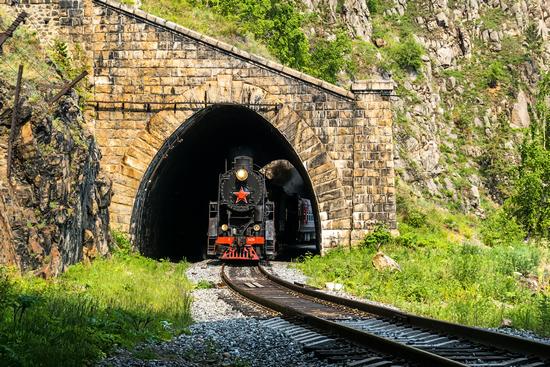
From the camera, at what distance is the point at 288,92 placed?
71.7 ft

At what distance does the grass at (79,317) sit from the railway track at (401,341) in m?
1.89

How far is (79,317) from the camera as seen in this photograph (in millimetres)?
7727

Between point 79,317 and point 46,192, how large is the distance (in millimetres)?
6528

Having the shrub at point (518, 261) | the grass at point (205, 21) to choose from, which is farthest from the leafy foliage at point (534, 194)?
the grass at point (205, 21)

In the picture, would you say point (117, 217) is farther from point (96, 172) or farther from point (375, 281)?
point (375, 281)

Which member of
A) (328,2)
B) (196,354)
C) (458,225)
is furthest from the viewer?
(328,2)

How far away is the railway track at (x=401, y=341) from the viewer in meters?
6.50

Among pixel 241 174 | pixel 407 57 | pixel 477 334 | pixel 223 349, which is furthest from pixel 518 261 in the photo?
pixel 407 57

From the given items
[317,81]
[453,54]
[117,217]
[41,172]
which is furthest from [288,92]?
[453,54]

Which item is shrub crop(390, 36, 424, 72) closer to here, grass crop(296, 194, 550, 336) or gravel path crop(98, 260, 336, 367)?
grass crop(296, 194, 550, 336)

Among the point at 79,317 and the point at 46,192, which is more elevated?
the point at 46,192

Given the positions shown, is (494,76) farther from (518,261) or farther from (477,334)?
(477,334)

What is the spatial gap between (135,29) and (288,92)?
5.35 m

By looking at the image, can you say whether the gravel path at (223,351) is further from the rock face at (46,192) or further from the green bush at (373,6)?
the green bush at (373,6)
